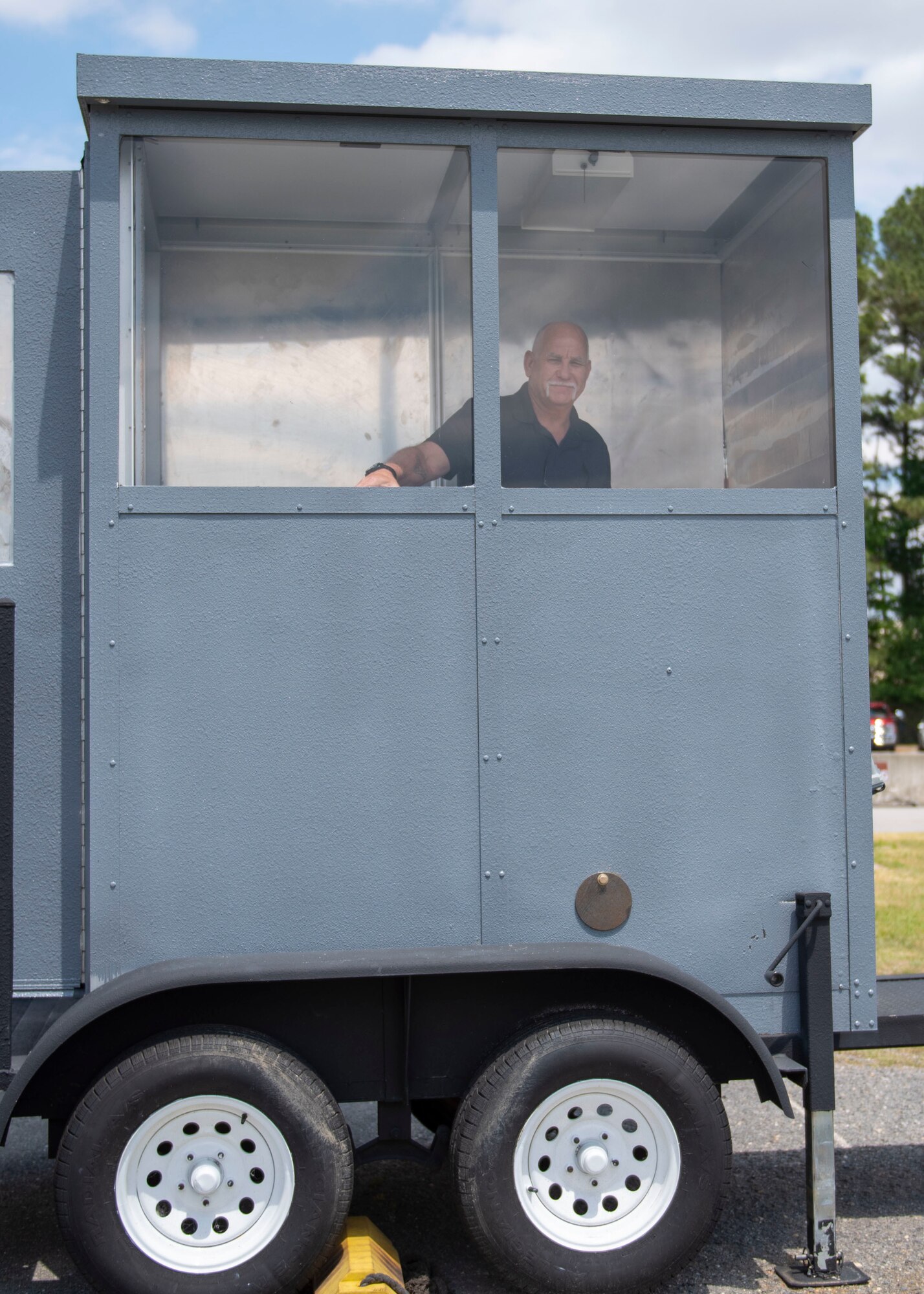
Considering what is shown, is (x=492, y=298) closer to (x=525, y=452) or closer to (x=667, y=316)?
(x=525, y=452)

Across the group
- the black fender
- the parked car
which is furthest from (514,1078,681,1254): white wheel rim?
the parked car

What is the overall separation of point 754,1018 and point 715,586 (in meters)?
1.19

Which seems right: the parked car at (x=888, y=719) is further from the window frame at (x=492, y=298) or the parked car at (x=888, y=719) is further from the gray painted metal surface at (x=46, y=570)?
the gray painted metal surface at (x=46, y=570)

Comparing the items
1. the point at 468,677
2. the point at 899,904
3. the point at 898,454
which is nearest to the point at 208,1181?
the point at 468,677

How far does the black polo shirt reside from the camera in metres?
3.39

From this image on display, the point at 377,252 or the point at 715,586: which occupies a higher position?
the point at 377,252

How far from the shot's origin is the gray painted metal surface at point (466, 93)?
3236mm

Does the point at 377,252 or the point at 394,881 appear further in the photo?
the point at 377,252

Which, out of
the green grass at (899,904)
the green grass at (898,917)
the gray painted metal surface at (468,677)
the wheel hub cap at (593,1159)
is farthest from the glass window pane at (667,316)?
A: the green grass at (899,904)

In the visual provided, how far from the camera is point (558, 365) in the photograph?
11.8 feet

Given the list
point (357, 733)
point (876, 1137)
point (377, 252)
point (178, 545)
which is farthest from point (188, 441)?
point (876, 1137)

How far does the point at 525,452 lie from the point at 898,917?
18.5ft

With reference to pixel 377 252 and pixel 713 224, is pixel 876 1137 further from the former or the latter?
pixel 377 252

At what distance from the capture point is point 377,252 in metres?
3.62
